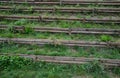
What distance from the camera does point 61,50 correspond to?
10.9m

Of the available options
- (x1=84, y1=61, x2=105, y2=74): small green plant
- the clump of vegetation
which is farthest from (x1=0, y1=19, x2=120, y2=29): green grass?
(x1=84, y1=61, x2=105, y2=74): small green plant

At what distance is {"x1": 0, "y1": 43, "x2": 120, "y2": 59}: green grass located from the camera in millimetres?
10477

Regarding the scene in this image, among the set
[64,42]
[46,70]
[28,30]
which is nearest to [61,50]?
[64,42]

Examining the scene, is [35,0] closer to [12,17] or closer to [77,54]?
[12,17]

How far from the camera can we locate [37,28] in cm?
1226

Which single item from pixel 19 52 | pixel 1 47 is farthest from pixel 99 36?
pixel 1 47

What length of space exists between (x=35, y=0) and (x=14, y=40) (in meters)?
4.47

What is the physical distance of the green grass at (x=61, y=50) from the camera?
10477 millimetres

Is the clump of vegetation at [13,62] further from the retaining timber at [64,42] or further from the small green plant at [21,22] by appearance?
the small green plant at [21,22]

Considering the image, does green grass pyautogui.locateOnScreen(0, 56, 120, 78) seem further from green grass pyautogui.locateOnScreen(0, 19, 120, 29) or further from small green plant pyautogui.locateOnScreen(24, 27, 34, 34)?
green grass pyautogui.locateOnScreen(0, 19, 120, 29)

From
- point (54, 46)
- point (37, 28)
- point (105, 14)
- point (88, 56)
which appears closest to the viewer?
point (88, 56)

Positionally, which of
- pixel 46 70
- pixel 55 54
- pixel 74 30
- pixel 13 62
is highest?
pixel 74 30

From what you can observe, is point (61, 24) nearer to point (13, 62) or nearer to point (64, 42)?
point (64, 42)

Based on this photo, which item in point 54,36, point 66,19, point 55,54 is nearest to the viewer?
point 55,54
